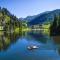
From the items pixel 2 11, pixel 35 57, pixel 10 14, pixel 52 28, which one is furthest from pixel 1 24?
pixel 35 57

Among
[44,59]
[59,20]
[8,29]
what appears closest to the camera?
[44,59]

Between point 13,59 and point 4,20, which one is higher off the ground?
point 4,20

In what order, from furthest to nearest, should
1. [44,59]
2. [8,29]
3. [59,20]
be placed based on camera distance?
[8,29] < [59,20] < [44,59]

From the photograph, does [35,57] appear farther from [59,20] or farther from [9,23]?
[9,23]

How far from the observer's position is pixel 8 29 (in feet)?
245

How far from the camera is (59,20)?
64.2 metres

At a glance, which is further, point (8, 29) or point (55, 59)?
point (8, 29)

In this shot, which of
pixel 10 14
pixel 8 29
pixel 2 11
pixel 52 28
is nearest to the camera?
pixel 52 28

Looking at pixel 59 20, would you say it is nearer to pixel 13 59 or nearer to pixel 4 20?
pixel 4 20

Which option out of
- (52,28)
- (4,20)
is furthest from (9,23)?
(52,28)

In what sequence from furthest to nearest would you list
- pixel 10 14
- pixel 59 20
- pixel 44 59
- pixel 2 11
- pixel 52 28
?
pixel 10 14, pixel 2 11, pixel 52 28, pixel 59 20, pixel 44 59

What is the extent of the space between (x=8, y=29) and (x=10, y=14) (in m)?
17.4

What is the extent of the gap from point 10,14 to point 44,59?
2720 inches

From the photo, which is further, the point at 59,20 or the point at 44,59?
the point at 59,20
